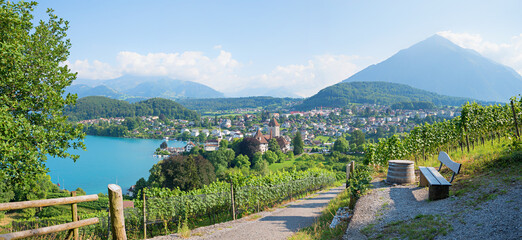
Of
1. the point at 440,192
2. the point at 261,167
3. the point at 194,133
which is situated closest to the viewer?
the point at 440,192

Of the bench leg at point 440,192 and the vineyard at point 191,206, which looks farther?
the vineyard at point 191,206

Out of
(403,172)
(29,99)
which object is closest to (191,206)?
(29,99)

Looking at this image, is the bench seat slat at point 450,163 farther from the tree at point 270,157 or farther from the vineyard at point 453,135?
the tree at point 270,157

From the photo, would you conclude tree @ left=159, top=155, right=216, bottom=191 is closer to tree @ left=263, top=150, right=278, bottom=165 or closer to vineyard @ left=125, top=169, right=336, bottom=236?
vineyard @ left=125, top=169, right=336, bottom=236

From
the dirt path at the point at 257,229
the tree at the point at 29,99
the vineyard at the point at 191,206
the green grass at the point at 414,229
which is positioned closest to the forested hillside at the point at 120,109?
the vineyard at the point at 191,206

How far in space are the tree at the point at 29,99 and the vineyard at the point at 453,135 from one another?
11931 millimetres

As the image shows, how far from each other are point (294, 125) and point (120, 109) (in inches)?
3738

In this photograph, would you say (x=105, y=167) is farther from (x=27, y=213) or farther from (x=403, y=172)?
(x=403, y=172)

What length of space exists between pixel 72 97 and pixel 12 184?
2405mm

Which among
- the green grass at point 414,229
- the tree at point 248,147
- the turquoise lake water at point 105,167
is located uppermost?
the green grass at point 414,229

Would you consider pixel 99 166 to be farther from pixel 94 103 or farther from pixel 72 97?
pixel 94 103

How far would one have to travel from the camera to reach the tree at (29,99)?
610cm

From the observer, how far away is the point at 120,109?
514 feet

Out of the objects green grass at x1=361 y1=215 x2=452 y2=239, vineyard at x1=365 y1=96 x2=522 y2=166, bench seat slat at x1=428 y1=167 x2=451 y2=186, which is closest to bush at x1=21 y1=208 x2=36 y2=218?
vineyard at x1=365 y1=96 x2=522 y2=166
